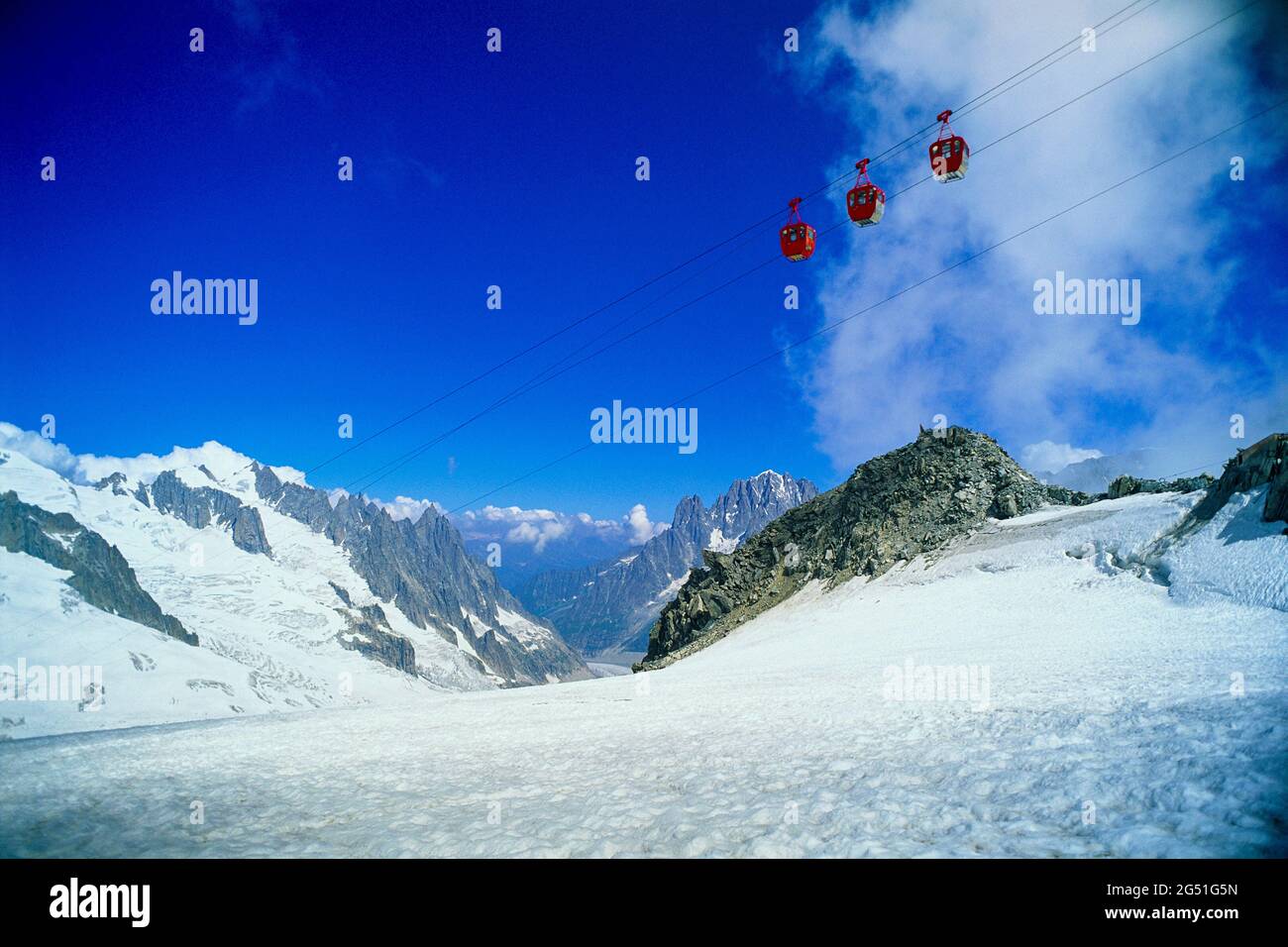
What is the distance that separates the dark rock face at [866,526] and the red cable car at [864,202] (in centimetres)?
3616

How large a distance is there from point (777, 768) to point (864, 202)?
26122 mm

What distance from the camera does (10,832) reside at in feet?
34.5

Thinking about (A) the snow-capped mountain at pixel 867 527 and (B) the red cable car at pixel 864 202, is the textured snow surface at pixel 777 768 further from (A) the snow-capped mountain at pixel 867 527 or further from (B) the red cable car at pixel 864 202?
(A) the snow-capped mountain at pixel 867 527

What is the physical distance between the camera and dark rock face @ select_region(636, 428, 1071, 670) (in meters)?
58.0

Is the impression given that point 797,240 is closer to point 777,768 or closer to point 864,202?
point 864,202

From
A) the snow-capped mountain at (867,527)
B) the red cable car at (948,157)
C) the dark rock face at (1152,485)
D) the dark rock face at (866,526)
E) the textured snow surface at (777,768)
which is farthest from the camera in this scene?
the dark rock face at (866,526)

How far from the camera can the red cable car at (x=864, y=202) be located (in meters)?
28.4

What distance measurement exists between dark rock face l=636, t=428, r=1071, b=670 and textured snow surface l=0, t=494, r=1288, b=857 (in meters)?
31.8

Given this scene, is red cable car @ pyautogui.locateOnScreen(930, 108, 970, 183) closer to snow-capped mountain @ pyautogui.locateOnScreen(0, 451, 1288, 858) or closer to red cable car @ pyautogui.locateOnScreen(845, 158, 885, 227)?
red cable car @ pyautogui.locateOnScreen(845, 158, 885, 227)

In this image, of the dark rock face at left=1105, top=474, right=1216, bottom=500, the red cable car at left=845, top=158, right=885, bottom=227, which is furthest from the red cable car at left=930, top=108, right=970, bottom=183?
the dark rock face at left=1105, top=474, right=1216, bottom=500

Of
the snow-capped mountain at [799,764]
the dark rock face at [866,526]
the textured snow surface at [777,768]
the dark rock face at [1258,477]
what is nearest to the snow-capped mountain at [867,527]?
the dark rock face at [866,526]
